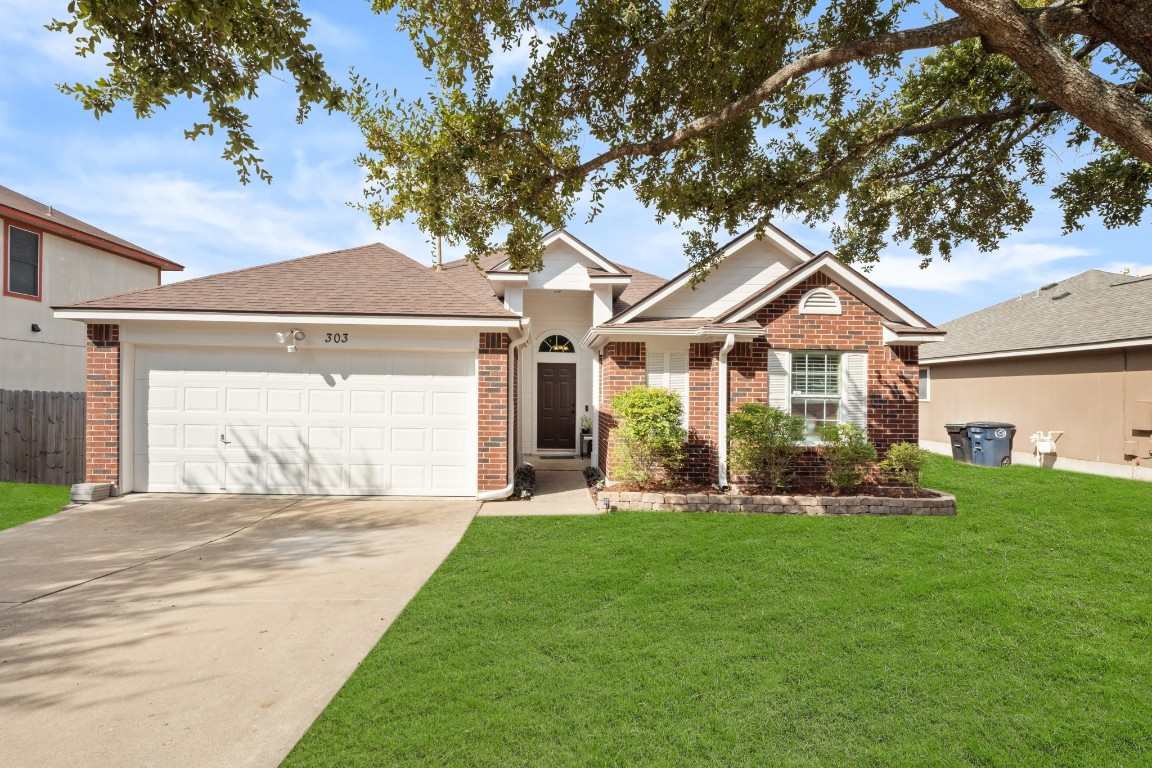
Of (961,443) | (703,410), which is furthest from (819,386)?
(961,443)

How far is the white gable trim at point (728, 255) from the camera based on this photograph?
1137cm

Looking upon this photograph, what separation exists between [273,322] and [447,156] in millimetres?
4952

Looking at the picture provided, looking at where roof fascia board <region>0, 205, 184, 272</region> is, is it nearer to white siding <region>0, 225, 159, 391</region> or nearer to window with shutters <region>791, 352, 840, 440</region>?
white siding <region>0, 225, 159, 391</region>

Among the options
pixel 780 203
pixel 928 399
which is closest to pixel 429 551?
pixel 780 203

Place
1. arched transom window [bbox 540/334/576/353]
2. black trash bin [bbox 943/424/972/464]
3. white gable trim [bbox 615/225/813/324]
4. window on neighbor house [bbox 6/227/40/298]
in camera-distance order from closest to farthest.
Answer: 1. white gable trim [bbox 615/225/813/324]
2. window on neighbor house [bbox 6/227/40/298]
3. arched transom window [bbox 540/334/576/353]
4. black trash bin [bbox 943/424/972/464]

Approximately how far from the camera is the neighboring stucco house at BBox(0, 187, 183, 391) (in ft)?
46.3

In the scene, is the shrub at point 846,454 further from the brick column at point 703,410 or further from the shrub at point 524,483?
the shrub at point 524,483

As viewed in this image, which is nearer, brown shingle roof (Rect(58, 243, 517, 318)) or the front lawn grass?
the front lawn grass

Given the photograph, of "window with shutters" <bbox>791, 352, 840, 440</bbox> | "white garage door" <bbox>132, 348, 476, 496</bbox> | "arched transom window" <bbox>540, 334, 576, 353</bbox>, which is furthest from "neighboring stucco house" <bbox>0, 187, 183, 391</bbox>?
"window with shutters" <bbox>791, 352, 840, 440</bbox>

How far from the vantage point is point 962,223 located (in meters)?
10.5

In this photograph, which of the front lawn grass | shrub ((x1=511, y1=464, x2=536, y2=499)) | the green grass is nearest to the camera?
the green grass

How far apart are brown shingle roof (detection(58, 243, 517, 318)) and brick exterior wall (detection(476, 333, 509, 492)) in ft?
2.03

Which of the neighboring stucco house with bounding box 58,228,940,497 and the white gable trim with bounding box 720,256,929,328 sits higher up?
the white gable trim with bounding box 720,256,929,328

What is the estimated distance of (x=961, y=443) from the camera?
1700 cm
